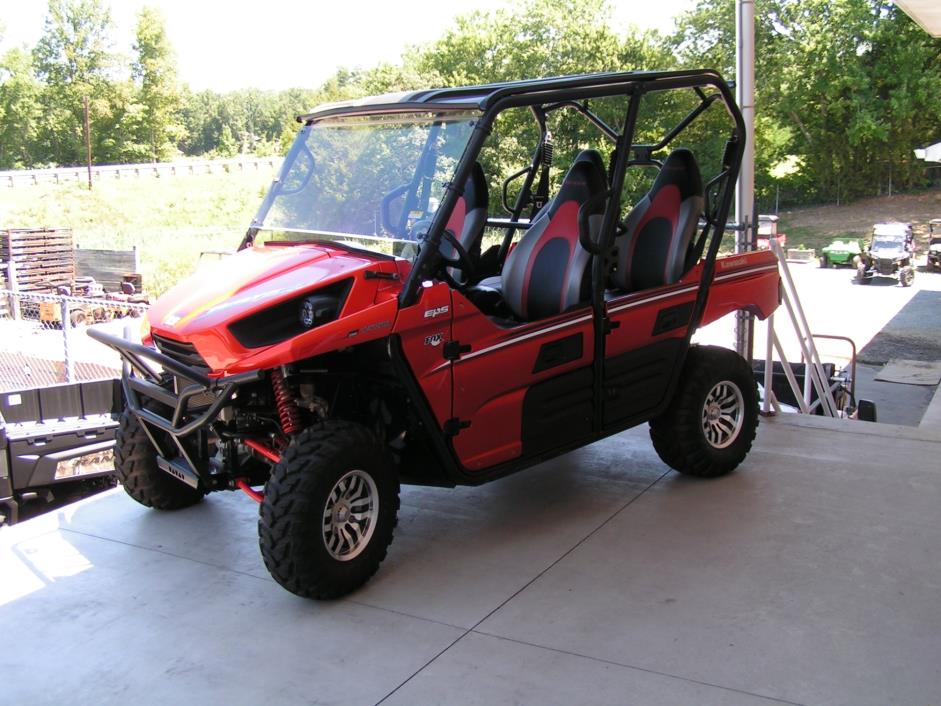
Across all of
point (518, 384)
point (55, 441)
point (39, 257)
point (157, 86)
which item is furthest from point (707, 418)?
point (157, 86)

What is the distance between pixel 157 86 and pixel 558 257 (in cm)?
6244

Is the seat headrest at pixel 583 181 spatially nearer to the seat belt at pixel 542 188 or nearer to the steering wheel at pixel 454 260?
the steering wheel at pixel 454 260

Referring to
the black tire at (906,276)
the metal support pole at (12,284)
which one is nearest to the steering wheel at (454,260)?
the metal support pole at (12,284)

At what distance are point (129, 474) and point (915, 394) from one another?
14.3 m

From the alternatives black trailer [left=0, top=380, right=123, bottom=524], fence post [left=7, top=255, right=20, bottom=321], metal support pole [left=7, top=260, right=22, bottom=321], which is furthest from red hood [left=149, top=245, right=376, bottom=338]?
metal support pole [left=7, top=260, right=22, bottom=321]

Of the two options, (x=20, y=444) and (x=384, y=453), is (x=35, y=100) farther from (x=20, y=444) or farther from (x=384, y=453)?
(x=384, y=453)

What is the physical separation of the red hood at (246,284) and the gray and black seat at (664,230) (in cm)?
167

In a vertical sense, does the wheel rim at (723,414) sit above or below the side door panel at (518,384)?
below

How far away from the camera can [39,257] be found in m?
22.6

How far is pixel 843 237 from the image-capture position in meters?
39.2

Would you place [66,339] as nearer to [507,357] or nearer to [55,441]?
[55,441]

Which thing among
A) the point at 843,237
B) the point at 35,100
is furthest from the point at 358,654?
the point at 35,100

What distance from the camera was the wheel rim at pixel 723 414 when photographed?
17.0 ft

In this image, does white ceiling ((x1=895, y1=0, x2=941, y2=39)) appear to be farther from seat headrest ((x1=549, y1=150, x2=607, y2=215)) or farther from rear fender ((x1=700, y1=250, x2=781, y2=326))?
seat headrest ((x1=549, y1=150, x2=607, y2=215))
